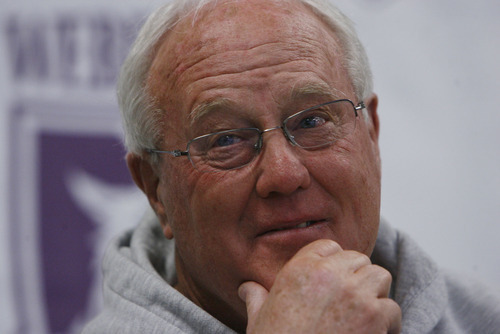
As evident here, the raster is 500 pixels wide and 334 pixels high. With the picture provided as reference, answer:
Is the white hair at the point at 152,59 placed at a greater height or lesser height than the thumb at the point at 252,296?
greater

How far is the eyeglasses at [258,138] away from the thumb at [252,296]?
322 mm

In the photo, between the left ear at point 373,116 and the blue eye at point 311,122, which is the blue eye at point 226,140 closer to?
the blue eye at point 311,122

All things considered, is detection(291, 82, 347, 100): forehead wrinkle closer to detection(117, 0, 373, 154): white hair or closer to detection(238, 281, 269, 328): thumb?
detection(117, 0, 373, 154): white hair

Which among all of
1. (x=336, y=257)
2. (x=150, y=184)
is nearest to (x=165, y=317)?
(x=150, y=184)

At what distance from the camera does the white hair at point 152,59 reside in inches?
68.4

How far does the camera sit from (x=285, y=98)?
60.1 inches

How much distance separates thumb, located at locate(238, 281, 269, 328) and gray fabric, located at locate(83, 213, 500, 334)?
0.58ft

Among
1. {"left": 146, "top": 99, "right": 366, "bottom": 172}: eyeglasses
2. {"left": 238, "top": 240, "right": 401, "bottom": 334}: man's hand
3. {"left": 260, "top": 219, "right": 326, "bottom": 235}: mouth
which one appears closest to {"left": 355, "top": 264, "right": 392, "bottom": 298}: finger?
{"left": 238, "top": 240, "right": 401, "bottom": 334}: man's hand

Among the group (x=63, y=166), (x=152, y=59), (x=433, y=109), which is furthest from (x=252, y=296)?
(x=433, y=109)

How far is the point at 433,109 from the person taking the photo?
283 cm

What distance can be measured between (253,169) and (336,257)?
334mm

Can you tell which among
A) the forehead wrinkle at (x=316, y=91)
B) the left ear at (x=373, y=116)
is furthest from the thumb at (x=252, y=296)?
the left ear at (x=373, y=116)

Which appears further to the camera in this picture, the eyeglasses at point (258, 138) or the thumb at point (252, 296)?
the eyeglasses at point (258, 138)

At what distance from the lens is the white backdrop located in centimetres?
277
